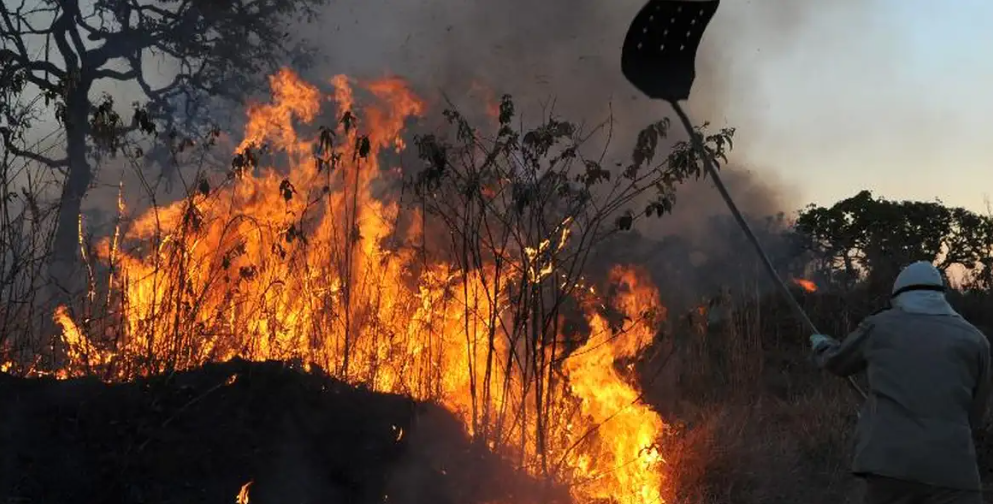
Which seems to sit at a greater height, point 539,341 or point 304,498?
point 539,341

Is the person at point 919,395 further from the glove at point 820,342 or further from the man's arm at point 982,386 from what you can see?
the glove at point 820,342

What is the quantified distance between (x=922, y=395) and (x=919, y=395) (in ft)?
0.04

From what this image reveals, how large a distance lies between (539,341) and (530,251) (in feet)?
2.22

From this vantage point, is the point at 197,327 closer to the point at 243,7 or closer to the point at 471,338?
the point at 471,338

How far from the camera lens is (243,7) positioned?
1524 centimetres

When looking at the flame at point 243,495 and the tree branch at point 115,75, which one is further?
the tree branch at point 115,75

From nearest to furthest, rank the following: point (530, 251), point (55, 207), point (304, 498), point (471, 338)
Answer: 1. point (304, 498)
2. point (55, 207)
3. point (530, 251)
4. point (471, 338)

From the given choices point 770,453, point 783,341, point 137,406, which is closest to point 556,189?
point 770,453

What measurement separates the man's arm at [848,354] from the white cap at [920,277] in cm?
24

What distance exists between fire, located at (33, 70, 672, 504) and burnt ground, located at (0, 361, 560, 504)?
2.50 feet

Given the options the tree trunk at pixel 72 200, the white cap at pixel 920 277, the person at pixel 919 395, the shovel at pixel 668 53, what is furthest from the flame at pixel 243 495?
the white cap at pixel 920 277

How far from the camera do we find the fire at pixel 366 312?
5.55 metres

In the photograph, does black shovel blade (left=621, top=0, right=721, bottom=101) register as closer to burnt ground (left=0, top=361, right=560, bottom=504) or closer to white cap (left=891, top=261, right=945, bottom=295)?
white cap (left=891, top=261, right=945, bottom=295)

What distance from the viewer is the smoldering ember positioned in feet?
14.4
